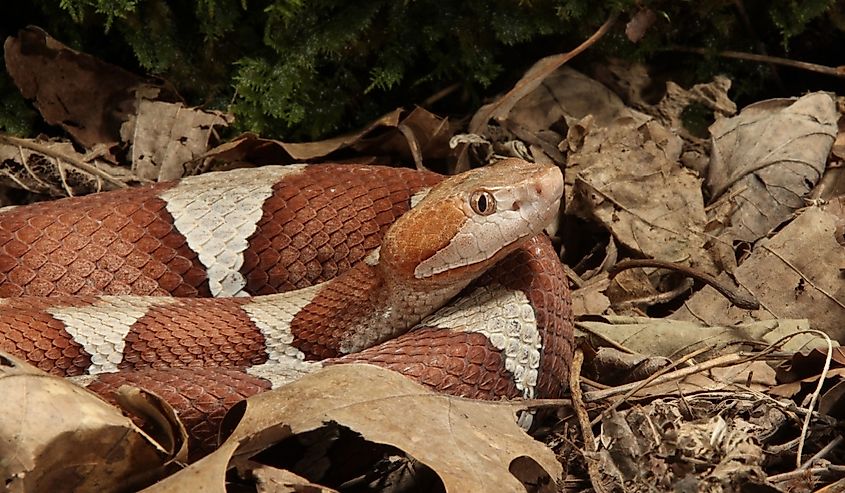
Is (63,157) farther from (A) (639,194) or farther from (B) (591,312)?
(A) (639,194)

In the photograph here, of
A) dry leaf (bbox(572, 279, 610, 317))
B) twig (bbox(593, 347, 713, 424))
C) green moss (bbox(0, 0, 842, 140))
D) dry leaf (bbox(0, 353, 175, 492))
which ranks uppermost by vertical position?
green moss (bbox(0, 0, 842, 140))

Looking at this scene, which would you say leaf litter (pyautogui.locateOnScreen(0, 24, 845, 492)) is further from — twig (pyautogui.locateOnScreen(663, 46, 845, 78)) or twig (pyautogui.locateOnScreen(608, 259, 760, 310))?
twig (pyautogui.locateOnScreen(663, 46, 845, 78))

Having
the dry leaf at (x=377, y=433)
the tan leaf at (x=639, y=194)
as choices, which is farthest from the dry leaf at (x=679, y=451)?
the tan leaf at (x=639, y=194)

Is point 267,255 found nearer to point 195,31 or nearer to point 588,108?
point 195,31

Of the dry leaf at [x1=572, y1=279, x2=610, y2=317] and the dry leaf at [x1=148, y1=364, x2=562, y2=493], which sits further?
the dry leaf at [x1=572, y1=279, x2=610, y2=317]

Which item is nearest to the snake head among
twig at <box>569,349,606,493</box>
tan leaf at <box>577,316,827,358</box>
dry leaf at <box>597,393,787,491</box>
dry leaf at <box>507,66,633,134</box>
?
twig at <box>569,349,606,493</box>

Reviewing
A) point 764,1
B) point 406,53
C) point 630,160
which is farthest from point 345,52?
point 764,1

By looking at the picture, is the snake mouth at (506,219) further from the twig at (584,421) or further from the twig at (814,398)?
the twig at (814,398)

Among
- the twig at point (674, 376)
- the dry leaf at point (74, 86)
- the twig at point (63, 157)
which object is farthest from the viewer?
the dry leaf at point (74, 86)
